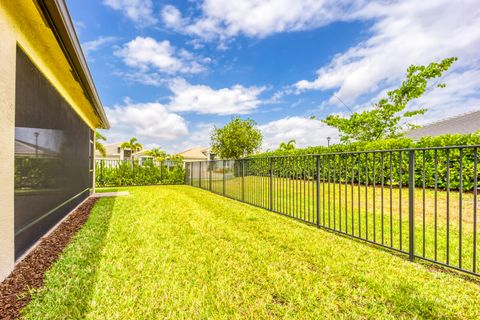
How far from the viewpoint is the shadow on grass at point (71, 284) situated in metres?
1.94

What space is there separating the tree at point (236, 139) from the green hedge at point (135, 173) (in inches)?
400

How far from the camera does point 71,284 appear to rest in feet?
7.87

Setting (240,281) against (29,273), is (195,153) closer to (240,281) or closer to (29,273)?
(29,273)

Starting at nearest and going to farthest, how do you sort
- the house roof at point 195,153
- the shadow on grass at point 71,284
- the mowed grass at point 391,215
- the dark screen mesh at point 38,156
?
the shadow on grass at point 71,284 < the dark screen mesh at point 38,156 < the mowed grass at point 391,215 < the house roof at point 195,153

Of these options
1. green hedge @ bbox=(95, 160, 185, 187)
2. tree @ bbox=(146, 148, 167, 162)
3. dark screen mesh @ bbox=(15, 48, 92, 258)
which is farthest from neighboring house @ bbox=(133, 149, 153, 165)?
dark screen mesh @ bbox=(15, 48, 92, 258)

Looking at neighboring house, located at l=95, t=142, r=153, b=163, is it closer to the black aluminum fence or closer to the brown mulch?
the black aluminum fence

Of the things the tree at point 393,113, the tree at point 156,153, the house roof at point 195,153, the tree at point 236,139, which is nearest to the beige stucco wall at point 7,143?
the tree at point 393,113

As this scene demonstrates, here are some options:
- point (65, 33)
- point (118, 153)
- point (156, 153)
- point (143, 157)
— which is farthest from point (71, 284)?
point (118, 153)

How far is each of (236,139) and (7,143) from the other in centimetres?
2319

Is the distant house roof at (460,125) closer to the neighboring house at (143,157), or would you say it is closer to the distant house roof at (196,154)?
the neighboring house at (143,157)

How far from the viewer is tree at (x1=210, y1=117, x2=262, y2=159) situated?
25.5 metres

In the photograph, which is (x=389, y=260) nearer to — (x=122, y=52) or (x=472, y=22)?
(x=472, y=22)

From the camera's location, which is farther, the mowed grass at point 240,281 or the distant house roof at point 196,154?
the distant house roof at point 196,154

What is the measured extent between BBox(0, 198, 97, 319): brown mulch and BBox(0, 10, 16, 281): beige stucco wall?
5.2 inches
